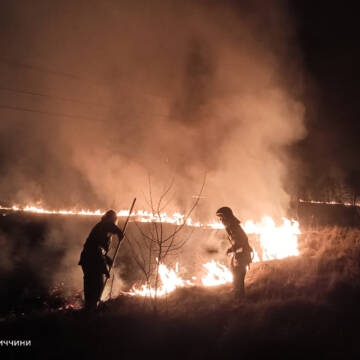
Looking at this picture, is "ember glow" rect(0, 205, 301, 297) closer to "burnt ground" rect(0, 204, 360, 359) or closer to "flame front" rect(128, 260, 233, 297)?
"flame front" rect(128, 260, 233, 297)

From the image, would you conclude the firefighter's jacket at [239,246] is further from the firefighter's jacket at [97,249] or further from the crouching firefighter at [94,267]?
the crouching firefighter at [94,267]

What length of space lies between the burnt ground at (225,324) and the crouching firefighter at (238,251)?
0.34 meters

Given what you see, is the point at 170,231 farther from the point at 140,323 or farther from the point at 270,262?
the point at 140,323

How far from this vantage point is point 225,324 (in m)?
4.21

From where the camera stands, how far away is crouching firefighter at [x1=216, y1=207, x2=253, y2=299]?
572 centimetres

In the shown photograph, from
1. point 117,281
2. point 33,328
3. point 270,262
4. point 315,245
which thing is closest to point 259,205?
point 315,245

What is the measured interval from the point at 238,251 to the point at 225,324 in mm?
1827

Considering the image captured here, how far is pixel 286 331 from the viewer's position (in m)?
3.67

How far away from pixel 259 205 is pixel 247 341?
10480 mm

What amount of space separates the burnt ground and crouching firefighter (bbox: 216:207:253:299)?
1.10 ft

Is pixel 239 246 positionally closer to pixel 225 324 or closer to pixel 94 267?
pixel 225 324

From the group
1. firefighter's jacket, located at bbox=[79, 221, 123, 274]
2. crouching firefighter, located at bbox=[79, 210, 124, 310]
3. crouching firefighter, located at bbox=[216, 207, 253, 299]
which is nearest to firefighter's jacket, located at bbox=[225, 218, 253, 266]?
crouching firefighter, located at bbox=[216, 207, 253, 299]

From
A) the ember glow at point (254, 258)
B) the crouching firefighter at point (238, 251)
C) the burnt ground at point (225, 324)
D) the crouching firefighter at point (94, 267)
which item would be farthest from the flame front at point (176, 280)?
the crouching firefighter at point (94, 267)

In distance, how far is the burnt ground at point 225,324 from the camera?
3404 mm
